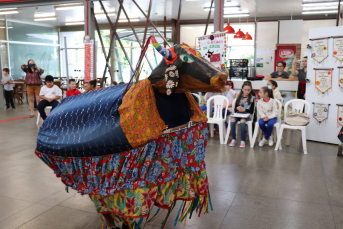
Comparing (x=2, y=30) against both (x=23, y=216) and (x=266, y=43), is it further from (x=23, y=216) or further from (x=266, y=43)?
(x=23, y=216)

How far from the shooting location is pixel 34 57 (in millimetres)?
13609

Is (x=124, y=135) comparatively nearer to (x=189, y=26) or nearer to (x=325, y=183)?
(x=325, y=183)

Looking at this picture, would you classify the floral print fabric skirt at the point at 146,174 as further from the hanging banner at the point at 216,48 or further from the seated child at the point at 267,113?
the hanging banner at the point at 216,48

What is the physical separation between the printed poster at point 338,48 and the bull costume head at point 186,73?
392cm

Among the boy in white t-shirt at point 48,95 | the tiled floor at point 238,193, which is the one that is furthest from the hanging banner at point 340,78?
the boy in white t-shirt at point 48,95

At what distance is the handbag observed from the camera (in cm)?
467

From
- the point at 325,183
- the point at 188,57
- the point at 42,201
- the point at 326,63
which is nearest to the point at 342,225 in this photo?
the point at 325,183

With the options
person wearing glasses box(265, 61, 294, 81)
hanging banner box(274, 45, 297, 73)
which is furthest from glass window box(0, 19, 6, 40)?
person wearing glasses box(265, 61, 294, 81)

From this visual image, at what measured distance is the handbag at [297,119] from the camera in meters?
Answer: 4.67

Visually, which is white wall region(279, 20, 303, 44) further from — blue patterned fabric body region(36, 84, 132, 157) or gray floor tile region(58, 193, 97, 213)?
blue patterned fabric body region(36, 84, 132, 157)

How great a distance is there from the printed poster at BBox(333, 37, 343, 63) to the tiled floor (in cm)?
140

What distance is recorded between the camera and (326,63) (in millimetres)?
5012

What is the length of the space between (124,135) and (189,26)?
11.7m

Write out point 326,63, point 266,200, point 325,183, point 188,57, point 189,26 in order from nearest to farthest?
point 188,57, point 266,200, point 325,183, point 326,63, point 189,26
